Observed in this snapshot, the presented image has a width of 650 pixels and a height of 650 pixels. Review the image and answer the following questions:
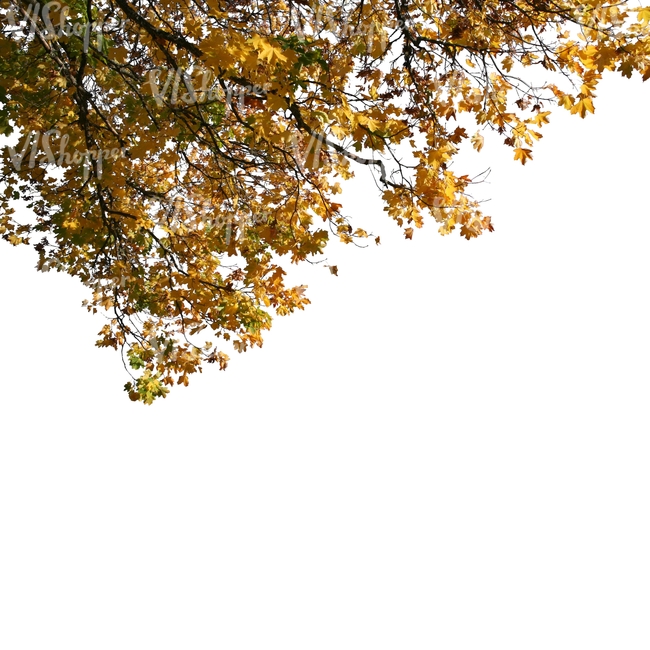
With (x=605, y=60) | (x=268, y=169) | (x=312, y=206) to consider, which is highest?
(x=268, y=169)

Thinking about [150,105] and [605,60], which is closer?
[605,60]

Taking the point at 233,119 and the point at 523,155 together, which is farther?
the point at 233,119

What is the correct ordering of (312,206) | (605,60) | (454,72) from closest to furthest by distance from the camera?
(605,60) → (454,72) → (312,206)

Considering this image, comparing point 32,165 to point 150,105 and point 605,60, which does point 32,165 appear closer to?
point 150,105

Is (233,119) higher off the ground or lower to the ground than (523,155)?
higher

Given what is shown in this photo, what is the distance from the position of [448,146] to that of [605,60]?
1.26 meters

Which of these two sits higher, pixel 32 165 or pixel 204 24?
pixel 32 165

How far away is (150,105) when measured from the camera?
21.6ft

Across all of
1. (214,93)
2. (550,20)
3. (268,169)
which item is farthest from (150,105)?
(550,20)

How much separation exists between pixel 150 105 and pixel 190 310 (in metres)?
2.32

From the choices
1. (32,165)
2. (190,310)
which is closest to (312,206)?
(190,310)

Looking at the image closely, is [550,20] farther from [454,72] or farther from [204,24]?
[204,24]

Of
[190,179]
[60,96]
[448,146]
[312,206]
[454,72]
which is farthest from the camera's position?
[190,179]

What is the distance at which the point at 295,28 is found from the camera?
6.36m
